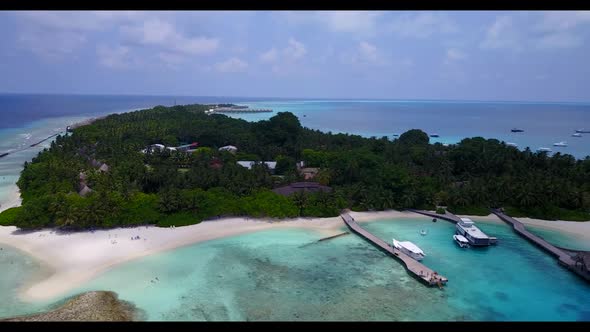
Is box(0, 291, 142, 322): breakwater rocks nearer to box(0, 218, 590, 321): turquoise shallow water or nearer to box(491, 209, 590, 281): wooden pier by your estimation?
box(0, 218, 590, 321): turquoise shallow water

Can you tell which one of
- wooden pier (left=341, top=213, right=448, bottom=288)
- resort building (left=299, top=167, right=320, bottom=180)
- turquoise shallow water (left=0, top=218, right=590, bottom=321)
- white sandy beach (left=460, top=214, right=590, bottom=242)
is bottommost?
turquoise shallow water (left=0, top=218, right=590, bottom=321)

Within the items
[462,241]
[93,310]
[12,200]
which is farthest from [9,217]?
[462,241]

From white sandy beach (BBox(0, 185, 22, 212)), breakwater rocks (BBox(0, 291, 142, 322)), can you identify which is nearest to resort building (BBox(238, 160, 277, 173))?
white sandy beach (BBox(0, 185, 22, 212))

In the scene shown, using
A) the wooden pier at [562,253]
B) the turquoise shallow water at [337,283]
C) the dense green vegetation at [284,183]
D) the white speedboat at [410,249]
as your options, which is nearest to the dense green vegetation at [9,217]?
the dense green vegetation at [284,183]

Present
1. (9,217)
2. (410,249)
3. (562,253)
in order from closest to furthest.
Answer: (410,249) → (562,253) → (9,217)

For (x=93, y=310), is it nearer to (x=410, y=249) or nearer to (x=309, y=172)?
(x=410, y=249)

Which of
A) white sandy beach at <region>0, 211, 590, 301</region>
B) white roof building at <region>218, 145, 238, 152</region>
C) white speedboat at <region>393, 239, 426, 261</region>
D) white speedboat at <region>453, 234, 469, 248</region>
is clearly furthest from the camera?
white roof building at <region>218, 145, 238, 152</region>

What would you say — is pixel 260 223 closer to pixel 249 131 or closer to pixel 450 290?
pixel 450 290

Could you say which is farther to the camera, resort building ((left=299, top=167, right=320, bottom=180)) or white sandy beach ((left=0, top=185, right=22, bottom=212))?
resort building ((left=299, top=167, right=320, bottom=180))

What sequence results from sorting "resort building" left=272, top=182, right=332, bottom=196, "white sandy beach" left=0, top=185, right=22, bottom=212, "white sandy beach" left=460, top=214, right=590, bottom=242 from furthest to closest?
"resort building" left=272, top=182, right=332, bottom=196 < "white sandy beach" left=0, top=185, right=22, bottom=212 < "white sandy beach" left=460, top=214, right=590, bottom=242
